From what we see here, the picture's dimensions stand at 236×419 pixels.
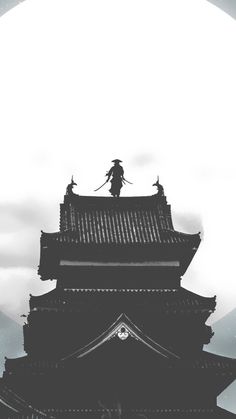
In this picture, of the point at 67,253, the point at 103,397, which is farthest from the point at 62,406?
the point at 67,253

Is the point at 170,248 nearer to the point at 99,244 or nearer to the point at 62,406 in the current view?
the point at 99,244

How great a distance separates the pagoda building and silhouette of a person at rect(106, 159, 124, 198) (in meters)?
2.72

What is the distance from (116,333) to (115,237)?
6.07 m

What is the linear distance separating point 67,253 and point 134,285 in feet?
12.1

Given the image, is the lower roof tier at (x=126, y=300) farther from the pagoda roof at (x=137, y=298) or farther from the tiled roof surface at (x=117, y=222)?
the tiled roof surface at (x=117, y=222)

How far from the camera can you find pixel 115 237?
27.5 meters

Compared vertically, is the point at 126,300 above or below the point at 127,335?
above

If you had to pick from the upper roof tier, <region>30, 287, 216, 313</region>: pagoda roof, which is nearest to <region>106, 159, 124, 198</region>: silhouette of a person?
the upper roof tier

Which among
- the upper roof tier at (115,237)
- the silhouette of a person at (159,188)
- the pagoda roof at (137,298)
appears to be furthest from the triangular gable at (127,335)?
the silhouette of a person at (159,188)

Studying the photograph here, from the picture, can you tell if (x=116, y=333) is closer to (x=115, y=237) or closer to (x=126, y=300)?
(x=126, y=300)

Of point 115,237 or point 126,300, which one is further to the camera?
point 115,237

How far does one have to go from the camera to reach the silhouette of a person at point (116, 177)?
3103 cm

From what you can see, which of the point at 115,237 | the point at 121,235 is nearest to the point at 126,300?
the point at 115,237

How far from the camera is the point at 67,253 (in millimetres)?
26359
